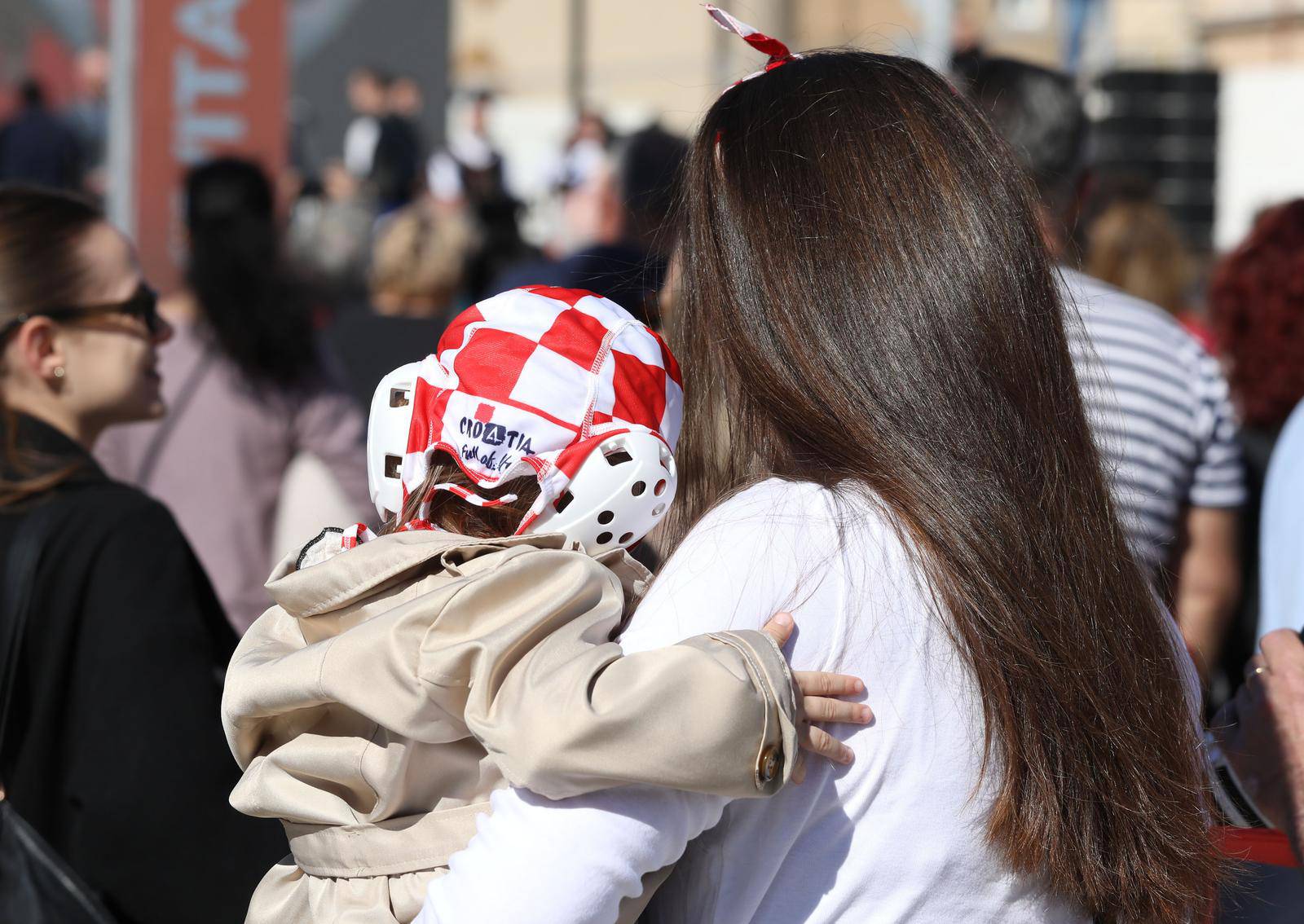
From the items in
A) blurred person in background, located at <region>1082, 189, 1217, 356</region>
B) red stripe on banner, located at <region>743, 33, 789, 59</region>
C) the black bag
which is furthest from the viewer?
blurred person in background, located at <region>1082, 189, 1217, 356</region>

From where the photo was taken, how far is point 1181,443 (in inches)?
119

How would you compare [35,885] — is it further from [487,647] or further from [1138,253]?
[1138,253]

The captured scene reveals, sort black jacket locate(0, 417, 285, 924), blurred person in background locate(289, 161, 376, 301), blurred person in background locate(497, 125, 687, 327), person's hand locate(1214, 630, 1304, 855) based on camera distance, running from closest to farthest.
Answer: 1. person's hand locate(1214, 630, 1304, 855)
2. black jacket locate(0, 417, 285, 924)
3. blurred person in background locate(497, 125, 687, 327)
4. blurred person in background locate(289, 161, 376, 301)

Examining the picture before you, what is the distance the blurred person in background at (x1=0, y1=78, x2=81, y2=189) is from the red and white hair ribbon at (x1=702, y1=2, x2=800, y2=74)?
8.82 metres

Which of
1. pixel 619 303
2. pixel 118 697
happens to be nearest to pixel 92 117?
pixel 619 303

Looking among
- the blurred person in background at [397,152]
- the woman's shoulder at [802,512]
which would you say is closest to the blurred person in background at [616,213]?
the woman's shoulder at [802,512]

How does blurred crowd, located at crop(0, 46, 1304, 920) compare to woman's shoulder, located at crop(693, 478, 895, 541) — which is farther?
blurred crowd, located at crop(0, 46, 1304, 920)

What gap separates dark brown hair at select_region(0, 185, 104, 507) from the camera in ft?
7.91

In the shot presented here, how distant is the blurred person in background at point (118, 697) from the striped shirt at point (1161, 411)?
183 cm

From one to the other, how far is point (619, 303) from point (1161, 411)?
118 cm

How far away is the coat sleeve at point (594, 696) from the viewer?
3.88 ft

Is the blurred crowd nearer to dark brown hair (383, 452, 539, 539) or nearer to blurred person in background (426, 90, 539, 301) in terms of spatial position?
dark brown hair (383, 452, 539, 539)

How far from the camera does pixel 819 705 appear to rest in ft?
4.15

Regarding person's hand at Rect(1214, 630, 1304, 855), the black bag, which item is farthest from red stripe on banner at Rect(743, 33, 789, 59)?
the black bag
